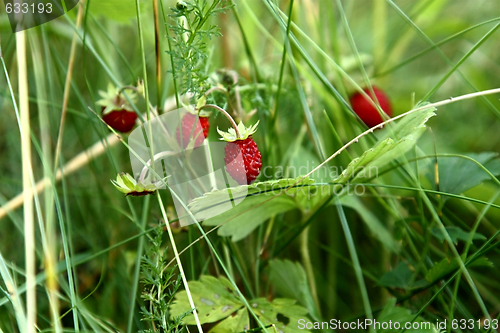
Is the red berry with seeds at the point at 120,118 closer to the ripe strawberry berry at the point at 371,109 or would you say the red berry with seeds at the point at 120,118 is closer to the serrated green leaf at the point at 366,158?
the serrated green leaf at the point at 366,158

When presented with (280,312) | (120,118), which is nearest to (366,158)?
(280,312)

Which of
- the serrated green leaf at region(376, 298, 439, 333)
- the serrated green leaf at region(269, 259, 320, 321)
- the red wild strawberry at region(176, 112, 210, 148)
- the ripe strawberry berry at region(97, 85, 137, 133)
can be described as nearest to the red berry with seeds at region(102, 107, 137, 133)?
the ripe strawberry berry at region(97, 85, 137, 133)

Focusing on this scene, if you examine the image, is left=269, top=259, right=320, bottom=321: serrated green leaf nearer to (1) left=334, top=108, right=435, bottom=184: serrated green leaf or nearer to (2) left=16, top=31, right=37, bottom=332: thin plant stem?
(1) left=334, top=108, right=435, bottom=184: serrated green leaf

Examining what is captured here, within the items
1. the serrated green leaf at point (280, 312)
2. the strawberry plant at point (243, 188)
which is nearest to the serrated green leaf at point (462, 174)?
the strawberry plant at point (243, 188)

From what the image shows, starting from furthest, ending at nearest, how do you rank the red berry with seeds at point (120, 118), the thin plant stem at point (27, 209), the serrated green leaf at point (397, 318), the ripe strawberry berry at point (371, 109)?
the ripe strawberry berry at point (371, 109), the red berry with seeds at point (120, 118), the serrated green leaf at point (397, 318), the thin plant stem at point (27, 209)

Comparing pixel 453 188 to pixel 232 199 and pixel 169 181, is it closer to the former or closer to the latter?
pixel 232 199
